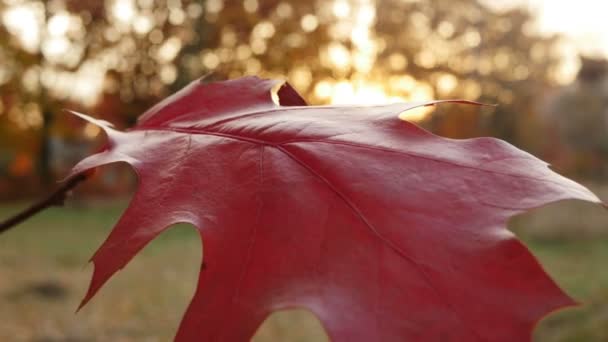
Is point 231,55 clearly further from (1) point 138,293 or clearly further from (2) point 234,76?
(1) point 138,293

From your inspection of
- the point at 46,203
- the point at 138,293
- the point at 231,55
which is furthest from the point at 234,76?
the point at 46,203

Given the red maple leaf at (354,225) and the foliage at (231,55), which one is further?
the foliage at (231,55)

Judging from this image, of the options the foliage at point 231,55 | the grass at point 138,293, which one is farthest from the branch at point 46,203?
the foliage at point 231,55

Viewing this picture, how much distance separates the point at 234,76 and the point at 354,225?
5.98 metres

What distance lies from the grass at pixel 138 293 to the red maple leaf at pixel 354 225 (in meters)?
1.91

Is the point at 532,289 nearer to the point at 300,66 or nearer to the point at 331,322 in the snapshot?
the point at 331,322

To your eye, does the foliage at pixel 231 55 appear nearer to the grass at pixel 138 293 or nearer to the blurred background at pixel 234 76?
the blurred background at pixel 234 76

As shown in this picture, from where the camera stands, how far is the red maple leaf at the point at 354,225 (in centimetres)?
20

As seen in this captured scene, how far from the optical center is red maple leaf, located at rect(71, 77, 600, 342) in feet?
0.65

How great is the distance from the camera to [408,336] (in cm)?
19

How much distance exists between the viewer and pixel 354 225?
0.23 m

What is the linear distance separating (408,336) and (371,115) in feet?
0.45

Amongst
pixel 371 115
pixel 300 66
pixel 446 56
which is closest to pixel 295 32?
pixel 300 66

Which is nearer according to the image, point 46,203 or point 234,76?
point 46,203
